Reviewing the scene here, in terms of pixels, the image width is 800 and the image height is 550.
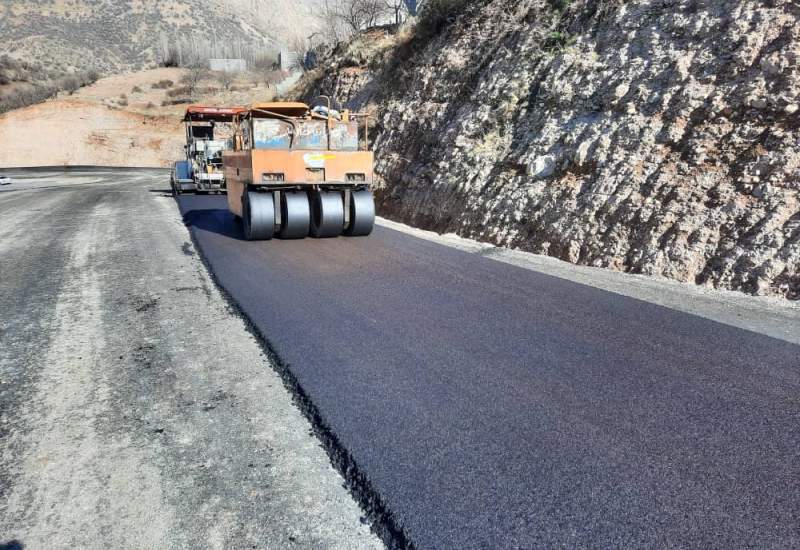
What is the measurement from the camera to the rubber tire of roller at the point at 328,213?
9.59 metres

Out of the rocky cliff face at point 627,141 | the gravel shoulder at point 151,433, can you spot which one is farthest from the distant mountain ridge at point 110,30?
the gravel shoulder at point 151,433

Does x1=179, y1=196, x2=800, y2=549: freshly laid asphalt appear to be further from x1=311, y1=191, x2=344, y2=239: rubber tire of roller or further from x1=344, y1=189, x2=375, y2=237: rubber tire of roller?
x1=344, y1=189, x2=375, y2=237: rubber tire of roller

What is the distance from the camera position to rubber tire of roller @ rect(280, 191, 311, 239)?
947 cm

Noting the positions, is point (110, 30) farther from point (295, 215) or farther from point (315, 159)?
point (295, 215)

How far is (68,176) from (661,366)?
3448 cm

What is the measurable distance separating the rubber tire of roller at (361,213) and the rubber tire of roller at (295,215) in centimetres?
79

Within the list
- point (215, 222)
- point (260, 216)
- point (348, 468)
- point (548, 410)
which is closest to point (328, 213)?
point (260, 216)

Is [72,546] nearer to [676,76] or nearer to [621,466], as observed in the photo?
[621,466]

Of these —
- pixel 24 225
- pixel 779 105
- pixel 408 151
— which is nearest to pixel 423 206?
pixel 408 151

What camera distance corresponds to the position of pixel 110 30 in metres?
80.8

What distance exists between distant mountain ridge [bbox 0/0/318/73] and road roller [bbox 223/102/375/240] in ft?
198

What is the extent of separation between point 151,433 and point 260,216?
6.27 meters

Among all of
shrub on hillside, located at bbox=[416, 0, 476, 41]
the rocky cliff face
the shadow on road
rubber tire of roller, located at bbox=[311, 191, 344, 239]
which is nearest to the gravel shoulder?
rubber tire of roller, located at bbox=[311, 191, 344, 239]

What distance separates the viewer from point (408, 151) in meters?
14.7
